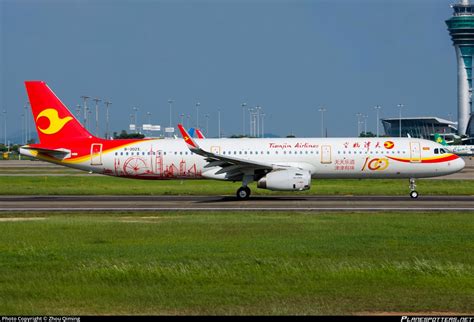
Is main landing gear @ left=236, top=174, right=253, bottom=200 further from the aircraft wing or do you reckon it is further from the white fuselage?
the white fuselage

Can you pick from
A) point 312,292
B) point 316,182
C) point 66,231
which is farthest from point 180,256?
point 316,182

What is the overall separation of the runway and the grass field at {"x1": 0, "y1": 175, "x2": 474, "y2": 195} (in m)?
4.26

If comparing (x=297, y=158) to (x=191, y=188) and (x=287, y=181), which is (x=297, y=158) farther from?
(x=191, y=188)

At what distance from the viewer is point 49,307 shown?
1583 cm

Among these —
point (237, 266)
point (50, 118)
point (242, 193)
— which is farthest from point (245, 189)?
point (237, 266)

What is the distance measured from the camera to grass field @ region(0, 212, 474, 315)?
1622 centimetres

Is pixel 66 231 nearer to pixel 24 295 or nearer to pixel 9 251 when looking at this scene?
pixel 9 251

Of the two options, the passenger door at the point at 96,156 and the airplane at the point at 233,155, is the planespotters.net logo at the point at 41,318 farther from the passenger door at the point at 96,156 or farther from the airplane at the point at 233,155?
the passenger door at the point at 96,156

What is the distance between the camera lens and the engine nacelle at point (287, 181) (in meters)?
42.7

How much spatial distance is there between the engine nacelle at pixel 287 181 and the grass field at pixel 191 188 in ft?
23.4

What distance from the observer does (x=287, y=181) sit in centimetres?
4266

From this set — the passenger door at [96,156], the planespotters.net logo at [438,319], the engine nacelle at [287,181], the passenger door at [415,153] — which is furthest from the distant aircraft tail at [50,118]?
the planespotters.net logo at [438,319]

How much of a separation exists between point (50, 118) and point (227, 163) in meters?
11.1

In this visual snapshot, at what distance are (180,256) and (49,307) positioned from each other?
22.8 ft
